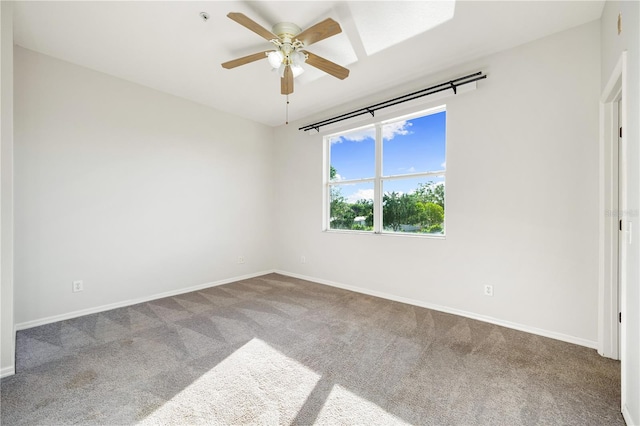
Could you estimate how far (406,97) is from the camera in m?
3.36

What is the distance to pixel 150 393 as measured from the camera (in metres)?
1.74

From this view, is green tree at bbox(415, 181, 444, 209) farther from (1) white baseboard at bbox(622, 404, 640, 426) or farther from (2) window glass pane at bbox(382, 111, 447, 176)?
(1) white baseboard at bbox(622, 404, 640, 426)

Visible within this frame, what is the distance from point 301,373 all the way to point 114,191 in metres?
3.05

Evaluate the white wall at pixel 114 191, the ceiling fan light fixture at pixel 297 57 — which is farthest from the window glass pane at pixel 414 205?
the white wall at pixel 114 191

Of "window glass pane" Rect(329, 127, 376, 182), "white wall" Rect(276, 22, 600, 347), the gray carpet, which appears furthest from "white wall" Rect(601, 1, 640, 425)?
"window glass pane" Rect(329, 127, 376, 182)

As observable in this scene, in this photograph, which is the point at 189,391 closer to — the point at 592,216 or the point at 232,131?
the point at 592,216

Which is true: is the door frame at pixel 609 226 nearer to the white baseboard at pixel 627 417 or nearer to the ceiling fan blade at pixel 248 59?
the white baseboard at pixel 627 417

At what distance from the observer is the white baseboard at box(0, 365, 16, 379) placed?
188cm

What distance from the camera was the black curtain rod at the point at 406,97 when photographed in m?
2.85

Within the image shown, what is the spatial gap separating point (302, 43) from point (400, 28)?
0.92 meters

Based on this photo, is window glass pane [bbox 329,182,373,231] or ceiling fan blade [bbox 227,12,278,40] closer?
ceiling fan blade [bbox 227,12,278,40]

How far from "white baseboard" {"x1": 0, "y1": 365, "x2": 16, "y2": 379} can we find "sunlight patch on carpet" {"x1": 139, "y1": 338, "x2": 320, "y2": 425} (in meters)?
1.28

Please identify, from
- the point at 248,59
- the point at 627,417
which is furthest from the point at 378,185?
the point at 627,417

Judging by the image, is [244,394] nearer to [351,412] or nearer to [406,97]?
[351,412]
